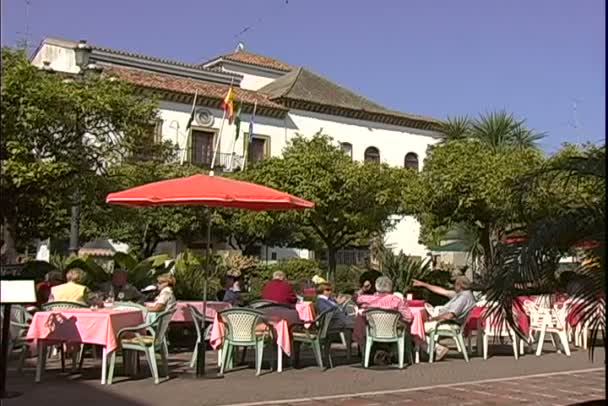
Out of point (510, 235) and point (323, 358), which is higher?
point (510, 235)

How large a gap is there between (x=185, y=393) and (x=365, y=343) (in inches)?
113

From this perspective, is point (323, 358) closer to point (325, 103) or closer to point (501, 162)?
point (501, 162)

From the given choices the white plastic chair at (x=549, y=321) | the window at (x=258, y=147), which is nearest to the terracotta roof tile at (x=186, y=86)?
the window at (x=258, y=147)

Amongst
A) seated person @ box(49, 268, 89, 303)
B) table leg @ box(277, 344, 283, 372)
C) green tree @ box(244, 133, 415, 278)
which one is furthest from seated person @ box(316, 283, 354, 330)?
green tree @ box(244, 133, 415, 278)

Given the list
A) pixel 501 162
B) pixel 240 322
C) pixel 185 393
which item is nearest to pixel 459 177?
pixel 501 162

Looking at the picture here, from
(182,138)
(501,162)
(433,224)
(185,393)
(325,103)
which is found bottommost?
(185,393)

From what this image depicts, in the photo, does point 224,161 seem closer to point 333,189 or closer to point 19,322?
point 333,189

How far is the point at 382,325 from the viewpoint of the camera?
972 centimetres

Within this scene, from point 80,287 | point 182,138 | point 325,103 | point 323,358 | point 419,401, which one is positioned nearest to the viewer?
point 419,401

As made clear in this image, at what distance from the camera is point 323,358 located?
1013cm

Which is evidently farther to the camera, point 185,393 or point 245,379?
point 245,379

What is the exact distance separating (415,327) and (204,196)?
3350 millimetres

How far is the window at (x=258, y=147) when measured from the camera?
3903 centimetres

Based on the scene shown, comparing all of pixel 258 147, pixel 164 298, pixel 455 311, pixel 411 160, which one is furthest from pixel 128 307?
pixel 411 160
